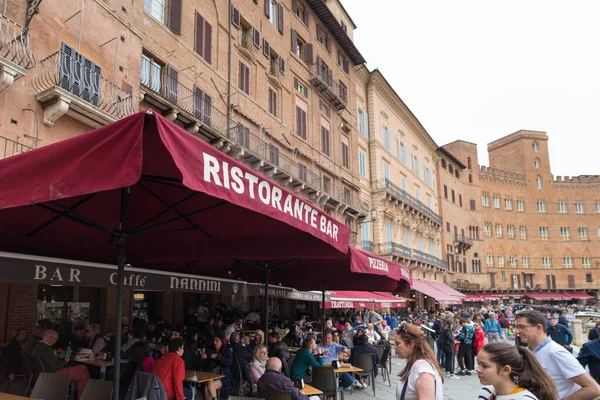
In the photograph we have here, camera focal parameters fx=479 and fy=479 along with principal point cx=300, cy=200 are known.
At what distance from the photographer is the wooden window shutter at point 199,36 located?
18.9 meters

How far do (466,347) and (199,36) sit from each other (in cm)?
1483

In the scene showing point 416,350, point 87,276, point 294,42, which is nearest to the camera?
point 416,350

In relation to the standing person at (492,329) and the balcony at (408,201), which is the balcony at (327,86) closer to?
the balcony at (408,201)

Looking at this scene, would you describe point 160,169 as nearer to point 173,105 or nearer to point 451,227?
point 173,105

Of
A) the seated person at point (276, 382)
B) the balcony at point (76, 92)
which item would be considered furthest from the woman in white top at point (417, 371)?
the balcony at point (76, 92)

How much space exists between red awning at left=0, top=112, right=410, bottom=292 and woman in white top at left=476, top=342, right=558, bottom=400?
199 cm

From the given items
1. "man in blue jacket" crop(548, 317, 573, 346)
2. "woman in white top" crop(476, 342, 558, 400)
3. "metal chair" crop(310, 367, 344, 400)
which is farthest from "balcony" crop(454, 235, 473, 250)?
"woman in white top" crop(476, 342, 558, 400)

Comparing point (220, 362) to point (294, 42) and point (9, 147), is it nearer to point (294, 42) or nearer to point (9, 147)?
point (9, 147)

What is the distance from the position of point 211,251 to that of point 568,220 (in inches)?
3056

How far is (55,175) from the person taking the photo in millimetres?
3160

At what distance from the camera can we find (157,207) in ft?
17.6

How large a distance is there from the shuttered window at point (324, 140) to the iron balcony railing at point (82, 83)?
15.6m

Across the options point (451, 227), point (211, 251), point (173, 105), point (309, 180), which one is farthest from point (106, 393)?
point (451, 227)

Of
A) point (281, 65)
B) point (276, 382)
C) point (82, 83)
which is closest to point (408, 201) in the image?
point (281, 65)
